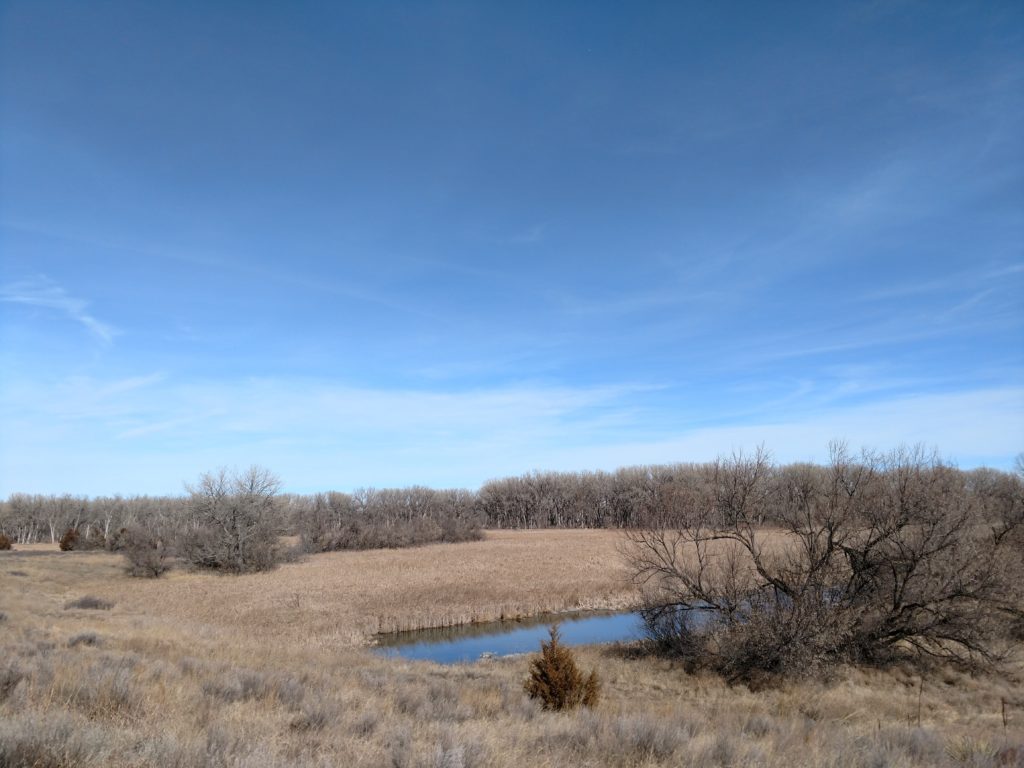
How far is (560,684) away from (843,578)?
11.8m

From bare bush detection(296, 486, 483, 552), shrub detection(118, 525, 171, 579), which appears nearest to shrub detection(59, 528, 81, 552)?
bare bush detection(296, 486, 483, 552)

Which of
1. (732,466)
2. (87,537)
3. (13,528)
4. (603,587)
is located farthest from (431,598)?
(13,528)

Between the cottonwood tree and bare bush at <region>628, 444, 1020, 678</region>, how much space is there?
3600cm

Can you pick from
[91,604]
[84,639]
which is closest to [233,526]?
[91,604]

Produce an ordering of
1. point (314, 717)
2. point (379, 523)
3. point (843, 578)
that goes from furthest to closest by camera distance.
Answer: point (379, 523) → point (843, 578) → point (314, 717)

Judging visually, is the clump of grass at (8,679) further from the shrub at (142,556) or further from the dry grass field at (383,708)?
the shrub at (142,556)

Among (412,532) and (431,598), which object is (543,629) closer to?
(431,598)

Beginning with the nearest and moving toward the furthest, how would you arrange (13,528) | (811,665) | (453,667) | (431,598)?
(811,665) < (453,667) < (431,598) < (13,528)

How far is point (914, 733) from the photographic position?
8359mm

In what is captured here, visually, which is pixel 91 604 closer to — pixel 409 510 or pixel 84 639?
pixel 84 639

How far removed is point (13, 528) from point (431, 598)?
113810mm

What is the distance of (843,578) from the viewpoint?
18656mm

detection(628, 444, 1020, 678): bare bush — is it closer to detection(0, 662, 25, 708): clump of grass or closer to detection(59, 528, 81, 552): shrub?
detection(0, 662, 25, 708): clump of grass

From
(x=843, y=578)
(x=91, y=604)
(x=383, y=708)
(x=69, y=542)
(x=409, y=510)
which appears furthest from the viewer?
(x=409, y=510)
